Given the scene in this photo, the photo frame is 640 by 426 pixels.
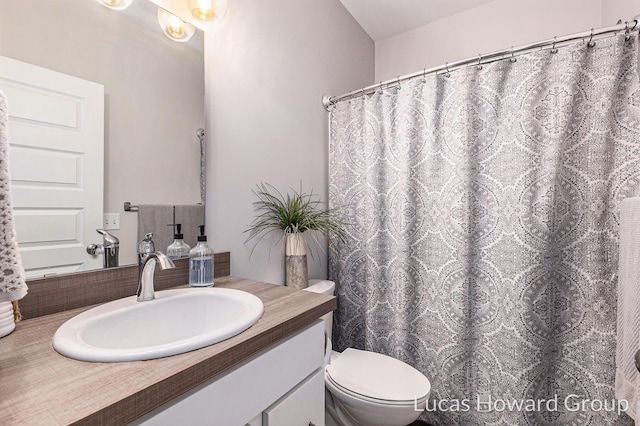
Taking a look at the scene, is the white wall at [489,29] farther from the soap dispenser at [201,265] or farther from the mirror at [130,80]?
the soap dispenser at [201,265]

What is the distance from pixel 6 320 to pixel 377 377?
1256 millimetres

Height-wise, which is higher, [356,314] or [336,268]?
[336,268]

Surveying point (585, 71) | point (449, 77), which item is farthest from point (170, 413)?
point (585, 71)

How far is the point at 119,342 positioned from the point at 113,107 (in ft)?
2.33

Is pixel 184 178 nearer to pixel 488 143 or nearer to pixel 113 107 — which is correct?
pixel 113 107

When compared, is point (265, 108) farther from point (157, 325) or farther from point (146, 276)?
point (157, 325)

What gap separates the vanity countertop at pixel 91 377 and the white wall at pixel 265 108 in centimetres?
67

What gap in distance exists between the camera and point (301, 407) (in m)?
0.84

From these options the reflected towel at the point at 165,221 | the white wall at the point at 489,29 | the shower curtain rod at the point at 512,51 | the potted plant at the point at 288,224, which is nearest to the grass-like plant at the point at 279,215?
the potted plant at the point at 288,224

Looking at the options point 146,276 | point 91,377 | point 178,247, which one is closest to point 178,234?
point 178,247

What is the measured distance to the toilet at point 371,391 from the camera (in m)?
1.18

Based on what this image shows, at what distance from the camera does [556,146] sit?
126 cm

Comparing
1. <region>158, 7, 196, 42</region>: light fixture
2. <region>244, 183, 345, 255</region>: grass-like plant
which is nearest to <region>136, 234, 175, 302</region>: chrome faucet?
<region>244, 183, 345, 255</region>: grass-like plant

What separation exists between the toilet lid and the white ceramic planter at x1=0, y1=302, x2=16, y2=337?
1088 millimetres
